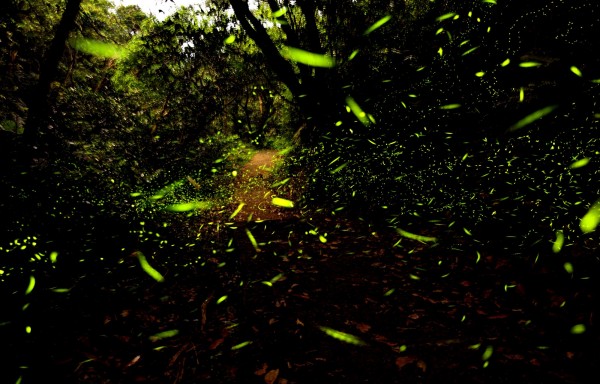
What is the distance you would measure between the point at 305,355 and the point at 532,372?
5.63ft

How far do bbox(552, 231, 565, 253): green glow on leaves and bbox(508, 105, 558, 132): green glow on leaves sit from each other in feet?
5.00

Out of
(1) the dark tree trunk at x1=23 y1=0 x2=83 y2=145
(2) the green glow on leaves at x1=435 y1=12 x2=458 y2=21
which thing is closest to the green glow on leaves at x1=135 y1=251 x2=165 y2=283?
(1) the dark tree trunk at x1=23 y1=0 x2=83 y2=145

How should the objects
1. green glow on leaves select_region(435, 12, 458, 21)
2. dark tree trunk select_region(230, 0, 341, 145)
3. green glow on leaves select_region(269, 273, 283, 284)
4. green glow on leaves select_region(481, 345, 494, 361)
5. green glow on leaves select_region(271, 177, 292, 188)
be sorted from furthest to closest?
green glow on leaves select_region(271, 177, 292, 188) → dark tree trunk select_region(230, 0, 341, 145) → green glow on leaves select_region(435, 12, 458, 21) → green glow on leaves select_region(269, 273, 283, 284) → green glow on leaves select_region(481, 345, 494, 361)

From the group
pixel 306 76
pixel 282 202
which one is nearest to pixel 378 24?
pixel 306 76

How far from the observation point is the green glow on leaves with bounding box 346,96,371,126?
5.84 meters

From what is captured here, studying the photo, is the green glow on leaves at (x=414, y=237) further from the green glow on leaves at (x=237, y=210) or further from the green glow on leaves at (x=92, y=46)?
the green glow on leaves at (x=92, y=46)

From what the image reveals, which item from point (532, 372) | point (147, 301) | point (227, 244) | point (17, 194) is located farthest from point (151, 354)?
point (532, 372)

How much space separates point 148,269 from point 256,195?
12.3 ft

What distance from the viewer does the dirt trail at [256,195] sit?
6.15 m

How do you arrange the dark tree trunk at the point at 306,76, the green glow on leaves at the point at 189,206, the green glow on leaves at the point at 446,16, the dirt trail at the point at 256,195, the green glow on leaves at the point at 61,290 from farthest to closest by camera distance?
the green glow on leaves at the point at 189,206 → the dirt trail at the point at 256,195 → the dark tree trunk at the point at 306,76 → the green glow on leaves at the point at 446,16 → the green glow on leaves at the point at 61,290

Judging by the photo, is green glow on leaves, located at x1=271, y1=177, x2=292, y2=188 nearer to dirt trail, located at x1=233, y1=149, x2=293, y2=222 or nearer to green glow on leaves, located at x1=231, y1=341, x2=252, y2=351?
dirt trail, located at x1=233, y1=149, x2=293, y2=222

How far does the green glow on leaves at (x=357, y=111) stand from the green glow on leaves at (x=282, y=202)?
2.27 m

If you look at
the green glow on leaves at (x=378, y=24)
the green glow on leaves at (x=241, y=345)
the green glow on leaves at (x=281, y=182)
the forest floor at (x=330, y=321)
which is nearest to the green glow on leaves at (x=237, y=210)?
the green glow on leaves at (x=281, y=182)

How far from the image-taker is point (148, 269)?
4148 millimetres
